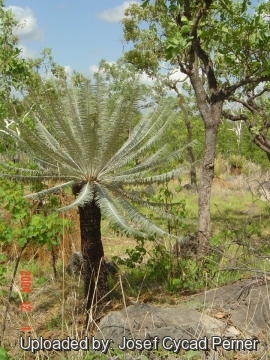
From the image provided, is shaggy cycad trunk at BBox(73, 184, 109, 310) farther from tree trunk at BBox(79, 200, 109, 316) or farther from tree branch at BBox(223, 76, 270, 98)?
tree branch at BBox(223, 76, 270, 98)

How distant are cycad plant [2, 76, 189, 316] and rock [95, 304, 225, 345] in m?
0.76

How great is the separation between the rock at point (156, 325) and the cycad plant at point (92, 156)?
29.8 inches

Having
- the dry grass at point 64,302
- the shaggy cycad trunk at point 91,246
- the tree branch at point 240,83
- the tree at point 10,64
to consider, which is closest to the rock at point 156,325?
the dry grass at point 64,302

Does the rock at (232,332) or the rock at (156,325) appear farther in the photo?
the rock at (232,332)

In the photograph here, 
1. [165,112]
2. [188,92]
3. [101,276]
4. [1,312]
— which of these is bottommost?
[1,312]

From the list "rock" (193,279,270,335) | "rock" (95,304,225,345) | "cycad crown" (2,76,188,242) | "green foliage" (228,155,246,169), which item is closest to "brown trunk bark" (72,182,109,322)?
"cycad crown" (2,76,188,242)

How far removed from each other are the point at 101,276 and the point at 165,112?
1.99 m

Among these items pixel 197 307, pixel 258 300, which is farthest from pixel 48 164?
pixel 258 300

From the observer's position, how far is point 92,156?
5.45 meters

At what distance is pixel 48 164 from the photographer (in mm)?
5637

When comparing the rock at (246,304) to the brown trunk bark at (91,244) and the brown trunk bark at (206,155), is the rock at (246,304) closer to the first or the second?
the brown trunk bark at (91,244)

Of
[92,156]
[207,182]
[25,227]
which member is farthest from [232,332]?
[207,182]

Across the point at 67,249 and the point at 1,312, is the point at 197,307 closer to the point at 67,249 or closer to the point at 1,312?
the point at 1,312

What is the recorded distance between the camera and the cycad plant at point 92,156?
17.8ft
